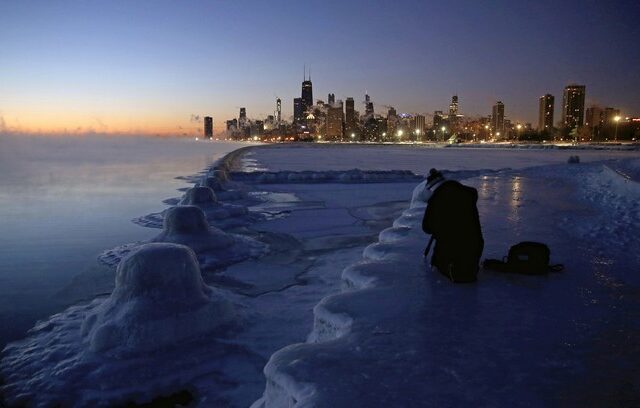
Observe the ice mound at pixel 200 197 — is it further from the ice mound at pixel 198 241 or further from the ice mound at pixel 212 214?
the ice mound at pixel 198 241

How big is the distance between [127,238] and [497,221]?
30.7 ft

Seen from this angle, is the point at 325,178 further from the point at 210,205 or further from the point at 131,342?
the point at 131,342

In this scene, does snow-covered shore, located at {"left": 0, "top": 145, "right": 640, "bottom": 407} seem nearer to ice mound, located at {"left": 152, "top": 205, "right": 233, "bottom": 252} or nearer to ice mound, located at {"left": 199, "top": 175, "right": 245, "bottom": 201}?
ice mound, located at {"left": 152, "top": 205, "right": 233, "bottom": 252}

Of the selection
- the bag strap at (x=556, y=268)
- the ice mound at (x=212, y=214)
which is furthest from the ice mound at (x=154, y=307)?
the ice mound at (x=212, y=214)

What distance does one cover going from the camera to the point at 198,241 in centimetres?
1045

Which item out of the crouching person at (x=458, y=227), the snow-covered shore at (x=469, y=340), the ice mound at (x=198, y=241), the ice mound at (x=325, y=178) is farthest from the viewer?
the ice mound at (x=325, y=178)

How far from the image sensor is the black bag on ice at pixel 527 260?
6.14 meters

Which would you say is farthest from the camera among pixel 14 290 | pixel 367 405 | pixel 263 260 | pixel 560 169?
pixel 560 169

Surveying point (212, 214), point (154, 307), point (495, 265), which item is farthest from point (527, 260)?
point (212, 214)

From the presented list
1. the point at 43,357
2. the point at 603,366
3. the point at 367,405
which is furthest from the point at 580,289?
the point at 43,357

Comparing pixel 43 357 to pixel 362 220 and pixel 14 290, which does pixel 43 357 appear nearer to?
pixel 14 290

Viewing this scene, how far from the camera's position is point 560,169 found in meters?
27.8

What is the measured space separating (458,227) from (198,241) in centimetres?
647

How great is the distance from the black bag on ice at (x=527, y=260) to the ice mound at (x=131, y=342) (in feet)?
12.4
